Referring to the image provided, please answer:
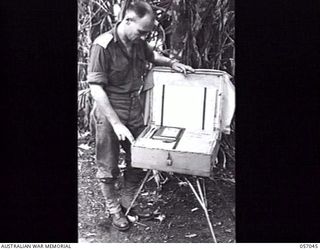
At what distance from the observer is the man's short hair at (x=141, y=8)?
9.27ft

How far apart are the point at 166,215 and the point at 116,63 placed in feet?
2.73

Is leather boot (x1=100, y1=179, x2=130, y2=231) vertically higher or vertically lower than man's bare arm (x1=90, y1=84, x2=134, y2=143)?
lower

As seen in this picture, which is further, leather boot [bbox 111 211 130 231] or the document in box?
leather boot [bbox 111 211 130 231]

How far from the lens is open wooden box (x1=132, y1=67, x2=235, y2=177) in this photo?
2.79 m

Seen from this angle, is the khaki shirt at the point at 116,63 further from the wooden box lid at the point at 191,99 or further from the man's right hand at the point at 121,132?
the man's right hand at the point at 121,132

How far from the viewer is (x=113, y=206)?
2.91m

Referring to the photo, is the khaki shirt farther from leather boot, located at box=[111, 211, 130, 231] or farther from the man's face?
leather boot, located at box=[111, 211, 130, 231]

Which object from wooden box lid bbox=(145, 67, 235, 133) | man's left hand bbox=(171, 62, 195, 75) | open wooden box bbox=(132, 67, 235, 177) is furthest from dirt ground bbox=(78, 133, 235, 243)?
man's left hand bbox=(171, 62, 195, 75)

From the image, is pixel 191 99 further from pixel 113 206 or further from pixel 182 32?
pixel 113 206

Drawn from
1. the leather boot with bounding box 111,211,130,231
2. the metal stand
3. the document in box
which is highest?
the document in box

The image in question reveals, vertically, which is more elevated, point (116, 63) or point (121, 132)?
point (116, 63)

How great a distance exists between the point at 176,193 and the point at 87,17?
1020 millimetres

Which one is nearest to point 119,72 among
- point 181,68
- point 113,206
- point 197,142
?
point 181,68

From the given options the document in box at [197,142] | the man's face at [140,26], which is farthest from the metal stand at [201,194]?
the man's face at [140,26]
